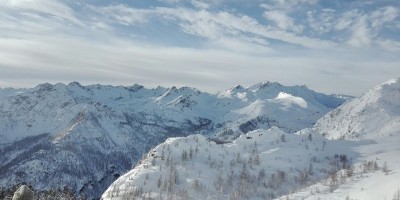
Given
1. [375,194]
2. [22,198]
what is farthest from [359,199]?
[22,198]

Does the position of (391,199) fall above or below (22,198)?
below

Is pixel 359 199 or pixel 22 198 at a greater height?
pixel 22 198

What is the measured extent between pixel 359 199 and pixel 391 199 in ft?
44.7

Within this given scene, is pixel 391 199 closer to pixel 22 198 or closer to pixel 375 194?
pixel 375 194

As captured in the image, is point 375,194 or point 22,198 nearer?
point 22,198

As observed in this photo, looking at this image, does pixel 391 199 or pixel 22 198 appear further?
pixel 391 199

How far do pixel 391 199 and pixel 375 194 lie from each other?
10085 millimetres

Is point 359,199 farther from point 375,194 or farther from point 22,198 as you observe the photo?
point 22,198

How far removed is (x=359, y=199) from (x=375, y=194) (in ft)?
21.1

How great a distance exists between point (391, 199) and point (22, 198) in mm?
182842

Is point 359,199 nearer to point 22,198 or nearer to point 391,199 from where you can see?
point 391,199

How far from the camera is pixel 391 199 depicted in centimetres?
18900

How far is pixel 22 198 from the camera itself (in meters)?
28.0

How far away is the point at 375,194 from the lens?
19875 cm
